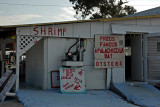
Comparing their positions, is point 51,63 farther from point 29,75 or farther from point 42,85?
point 29,75

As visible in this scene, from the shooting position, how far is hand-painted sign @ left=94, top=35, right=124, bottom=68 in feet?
32.1

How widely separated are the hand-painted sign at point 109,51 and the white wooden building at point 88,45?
0.20m

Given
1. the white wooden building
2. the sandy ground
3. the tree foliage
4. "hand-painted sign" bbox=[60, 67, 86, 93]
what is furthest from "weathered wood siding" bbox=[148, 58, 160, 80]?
the tree foliage

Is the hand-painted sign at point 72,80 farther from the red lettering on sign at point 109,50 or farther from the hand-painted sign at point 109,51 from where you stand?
the red lettering on sign at point 109,50

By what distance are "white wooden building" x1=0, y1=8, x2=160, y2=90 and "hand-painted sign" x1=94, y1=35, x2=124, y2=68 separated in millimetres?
201

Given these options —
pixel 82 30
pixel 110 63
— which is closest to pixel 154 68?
pixel 110 63

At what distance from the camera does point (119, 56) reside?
10.1 meters

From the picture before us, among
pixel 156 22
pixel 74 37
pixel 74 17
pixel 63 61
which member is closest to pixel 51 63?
pixel 63 61

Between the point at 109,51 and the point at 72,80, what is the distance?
227 cm

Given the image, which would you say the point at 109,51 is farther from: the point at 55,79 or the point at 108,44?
the point at 55,79

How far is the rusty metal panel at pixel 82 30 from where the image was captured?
376 inches

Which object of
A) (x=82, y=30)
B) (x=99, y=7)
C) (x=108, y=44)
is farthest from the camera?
(x=99, y=7)

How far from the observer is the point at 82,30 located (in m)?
9.64

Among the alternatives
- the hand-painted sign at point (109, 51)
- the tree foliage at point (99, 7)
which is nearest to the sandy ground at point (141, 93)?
the hand-painted sign at point (109, 51)
